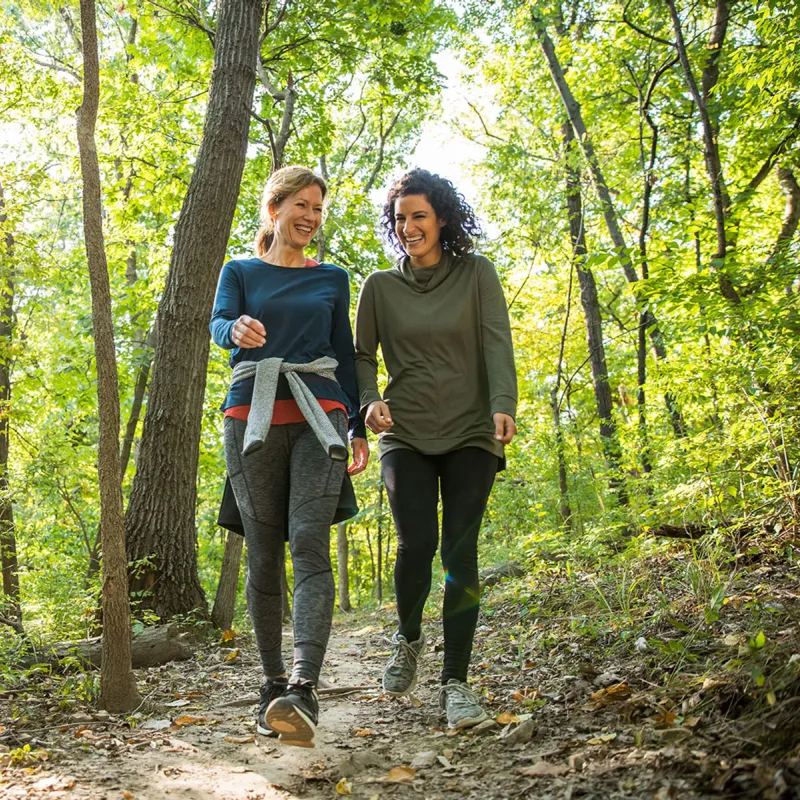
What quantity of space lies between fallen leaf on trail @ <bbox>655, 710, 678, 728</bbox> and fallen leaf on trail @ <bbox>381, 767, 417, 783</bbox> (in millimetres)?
881

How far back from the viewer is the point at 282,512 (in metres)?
3.29

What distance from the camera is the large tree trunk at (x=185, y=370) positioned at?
19.8 ft

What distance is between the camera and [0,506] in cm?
598

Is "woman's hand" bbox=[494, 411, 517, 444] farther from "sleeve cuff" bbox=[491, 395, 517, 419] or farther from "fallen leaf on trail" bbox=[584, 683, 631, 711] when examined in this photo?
"fallen leaf on trail" bbox=[584, 683, 631, 711]

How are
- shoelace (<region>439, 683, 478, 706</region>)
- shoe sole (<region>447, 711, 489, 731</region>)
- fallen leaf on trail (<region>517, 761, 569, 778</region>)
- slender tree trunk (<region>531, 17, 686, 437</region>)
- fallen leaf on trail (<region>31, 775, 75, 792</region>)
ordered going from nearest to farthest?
fallen leaf on trail (<region>517, 761, 569, 778</region>) < fallen leaf on trail (<region>31, 775, 75, 792</region>) < shoe sole (<region>447, 711, 489, 731</region>) < shoelace (<region>439, 683, 478, 706</region>) < slender tree trunk (<region>531, 17, 686, 437</region>)

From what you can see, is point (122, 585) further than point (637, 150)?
No

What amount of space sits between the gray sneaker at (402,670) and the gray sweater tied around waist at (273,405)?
1.02 meters

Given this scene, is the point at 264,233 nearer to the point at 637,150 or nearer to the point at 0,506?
the point at 0,506

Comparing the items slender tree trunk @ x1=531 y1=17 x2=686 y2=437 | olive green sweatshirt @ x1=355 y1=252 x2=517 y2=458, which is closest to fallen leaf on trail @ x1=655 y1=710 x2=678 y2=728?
olive green sweatshirt @ x1=355 y1=252 x2=517 y2=458

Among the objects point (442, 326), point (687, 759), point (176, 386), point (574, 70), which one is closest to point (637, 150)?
point (574, 70)

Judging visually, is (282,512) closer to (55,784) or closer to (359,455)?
(359,455)

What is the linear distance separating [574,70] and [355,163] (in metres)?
8.80

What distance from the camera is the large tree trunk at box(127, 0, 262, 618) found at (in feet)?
19.8

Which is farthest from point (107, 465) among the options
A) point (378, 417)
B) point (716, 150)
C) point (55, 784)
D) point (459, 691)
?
point (716, 150)
